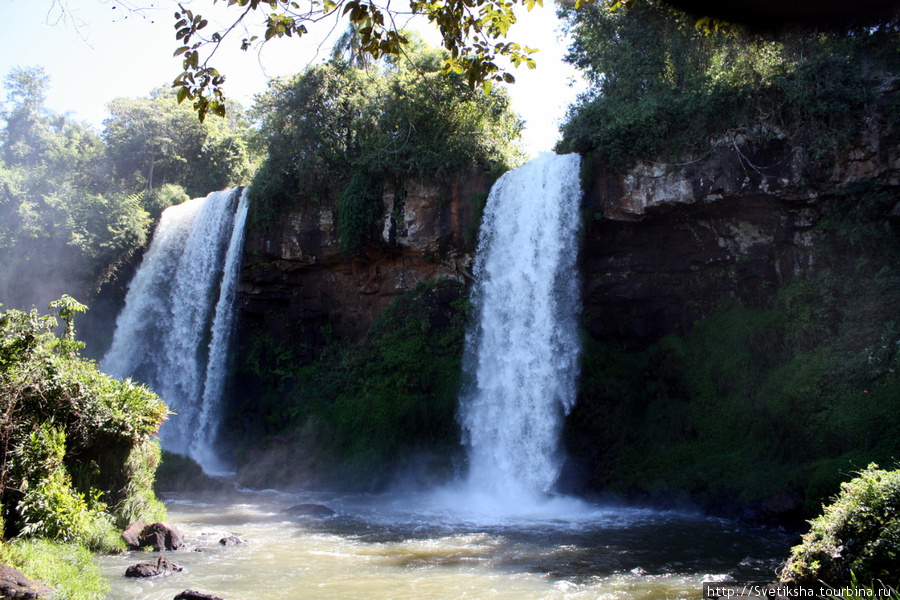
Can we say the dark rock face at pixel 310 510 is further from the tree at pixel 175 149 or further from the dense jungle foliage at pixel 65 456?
the tree at pixel 175 149

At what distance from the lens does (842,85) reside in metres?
14.0

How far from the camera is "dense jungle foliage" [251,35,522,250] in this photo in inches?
731

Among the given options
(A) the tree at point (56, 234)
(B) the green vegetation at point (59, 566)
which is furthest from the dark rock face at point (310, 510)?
(A) the tree at point (56, 234)

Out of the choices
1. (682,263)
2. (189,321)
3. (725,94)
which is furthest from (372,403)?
(725,94)

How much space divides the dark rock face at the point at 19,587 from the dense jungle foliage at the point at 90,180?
62.7 ft

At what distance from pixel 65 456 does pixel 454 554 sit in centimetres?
610

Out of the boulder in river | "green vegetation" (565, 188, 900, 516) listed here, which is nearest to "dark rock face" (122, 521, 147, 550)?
the boulder in river

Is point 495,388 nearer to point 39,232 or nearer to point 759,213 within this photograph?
A: point 759,213

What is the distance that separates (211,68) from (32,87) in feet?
165

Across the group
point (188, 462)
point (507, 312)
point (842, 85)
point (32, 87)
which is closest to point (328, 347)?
point (188, 462)

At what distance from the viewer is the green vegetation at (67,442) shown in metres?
8.45

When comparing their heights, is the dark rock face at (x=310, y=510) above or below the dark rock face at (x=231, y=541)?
above

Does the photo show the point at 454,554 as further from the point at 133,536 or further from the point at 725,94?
the point at 725,94

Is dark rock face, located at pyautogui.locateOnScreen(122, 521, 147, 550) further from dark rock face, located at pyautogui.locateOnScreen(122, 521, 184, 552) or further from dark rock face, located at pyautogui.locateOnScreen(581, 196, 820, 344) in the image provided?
dark rock face, located at pyautogui.locateOnScreen(581, 196, 820, 344)
